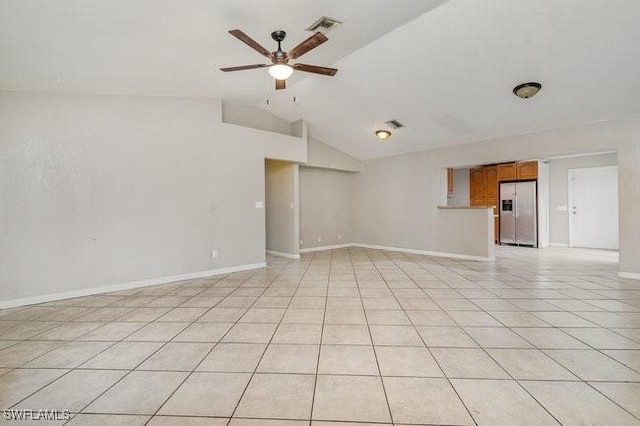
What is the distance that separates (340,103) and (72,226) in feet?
15.1

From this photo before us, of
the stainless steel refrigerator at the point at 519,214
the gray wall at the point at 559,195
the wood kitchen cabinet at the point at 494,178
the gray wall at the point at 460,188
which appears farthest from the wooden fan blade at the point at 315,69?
the gray wall at the point at 559,195

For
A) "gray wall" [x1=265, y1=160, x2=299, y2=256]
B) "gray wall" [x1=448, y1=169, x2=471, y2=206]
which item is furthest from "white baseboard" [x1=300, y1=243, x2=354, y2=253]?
"gray wall" [x1=448, y1=169, x2=471, y2=206]

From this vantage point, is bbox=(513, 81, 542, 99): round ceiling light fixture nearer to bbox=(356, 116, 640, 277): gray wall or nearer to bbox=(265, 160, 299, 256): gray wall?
bbox=(356, 116, 640, 277): gray wall

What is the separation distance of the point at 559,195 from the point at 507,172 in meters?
1.40

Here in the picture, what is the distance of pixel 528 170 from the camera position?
26.3 ft

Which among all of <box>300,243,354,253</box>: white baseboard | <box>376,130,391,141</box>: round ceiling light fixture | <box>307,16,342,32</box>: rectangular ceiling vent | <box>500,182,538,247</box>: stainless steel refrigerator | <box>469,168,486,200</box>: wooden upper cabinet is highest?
<box>307,16,342,32</box>: rectangular ceiling vent

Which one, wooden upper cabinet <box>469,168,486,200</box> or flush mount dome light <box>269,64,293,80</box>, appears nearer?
flush mount dome light <box>269,64,293,80</box>

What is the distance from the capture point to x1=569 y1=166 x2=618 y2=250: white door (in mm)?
7062

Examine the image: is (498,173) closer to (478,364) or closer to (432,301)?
(432,301)

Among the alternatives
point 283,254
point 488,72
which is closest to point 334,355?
point 488,72

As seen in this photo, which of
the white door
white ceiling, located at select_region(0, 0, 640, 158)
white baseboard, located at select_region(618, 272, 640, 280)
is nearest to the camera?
white ceiling, located at select_region(0, 0, 640, 158)

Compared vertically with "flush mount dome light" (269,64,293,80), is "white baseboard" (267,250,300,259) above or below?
below

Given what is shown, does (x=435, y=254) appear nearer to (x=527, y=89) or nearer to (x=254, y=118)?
(x=527, y=89)

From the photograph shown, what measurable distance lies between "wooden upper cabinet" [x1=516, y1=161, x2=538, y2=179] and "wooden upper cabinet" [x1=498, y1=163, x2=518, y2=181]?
98mm
